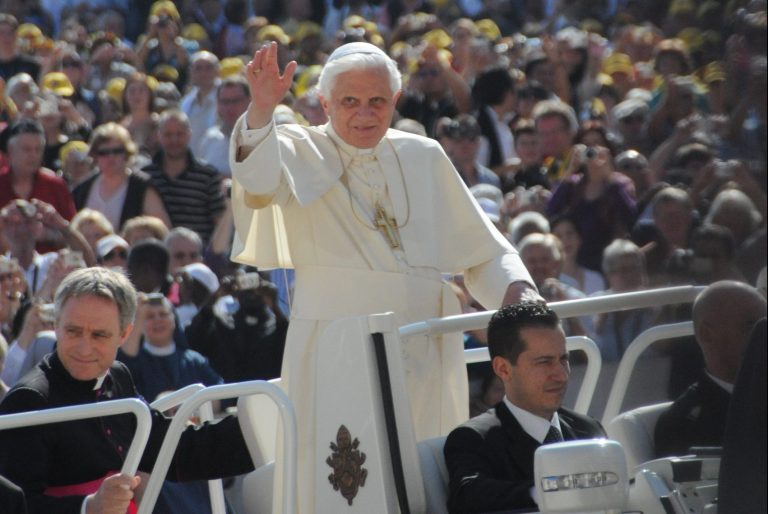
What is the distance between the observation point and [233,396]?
4203 millimetres

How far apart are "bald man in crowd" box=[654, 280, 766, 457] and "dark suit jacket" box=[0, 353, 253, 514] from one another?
4.71 ft

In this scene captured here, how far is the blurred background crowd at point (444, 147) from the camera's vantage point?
3.84 metres

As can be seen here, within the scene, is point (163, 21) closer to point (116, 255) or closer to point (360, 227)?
point (116, 255)

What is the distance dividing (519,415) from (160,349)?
15.1 feet

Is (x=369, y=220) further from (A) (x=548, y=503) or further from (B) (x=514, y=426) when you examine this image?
(A) (x=548, y=503)

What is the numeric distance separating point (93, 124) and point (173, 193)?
3.04 m

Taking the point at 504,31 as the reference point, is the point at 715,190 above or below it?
below

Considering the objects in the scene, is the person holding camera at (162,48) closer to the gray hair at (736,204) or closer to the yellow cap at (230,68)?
the yellow cap at (230,68)

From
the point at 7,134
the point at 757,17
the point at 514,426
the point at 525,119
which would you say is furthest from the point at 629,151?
the point at 757,17

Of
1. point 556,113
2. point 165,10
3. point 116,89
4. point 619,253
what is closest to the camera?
point 619,253

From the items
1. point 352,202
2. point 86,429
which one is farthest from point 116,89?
point 86,429

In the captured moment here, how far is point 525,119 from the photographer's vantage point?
12.6 m

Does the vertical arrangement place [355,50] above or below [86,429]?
above

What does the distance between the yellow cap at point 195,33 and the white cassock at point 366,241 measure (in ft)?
37.9
